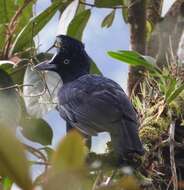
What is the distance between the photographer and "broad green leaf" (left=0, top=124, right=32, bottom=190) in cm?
Answer: 23

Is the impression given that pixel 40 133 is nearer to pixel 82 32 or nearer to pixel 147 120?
pixel 147 120

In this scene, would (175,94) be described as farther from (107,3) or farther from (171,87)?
(107,3)

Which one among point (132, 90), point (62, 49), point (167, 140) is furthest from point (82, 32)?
point (167, 140)

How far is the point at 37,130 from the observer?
6.22ft

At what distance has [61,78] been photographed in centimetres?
222

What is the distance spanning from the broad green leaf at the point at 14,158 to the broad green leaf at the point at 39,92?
149 cm

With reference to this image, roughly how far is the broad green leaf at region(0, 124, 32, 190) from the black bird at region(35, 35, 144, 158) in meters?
1.22

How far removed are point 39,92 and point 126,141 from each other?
495 millimetres

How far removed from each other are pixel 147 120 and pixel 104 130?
0.37 metres

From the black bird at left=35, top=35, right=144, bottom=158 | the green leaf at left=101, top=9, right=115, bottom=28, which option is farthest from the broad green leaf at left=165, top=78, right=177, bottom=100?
the green leaf at left=101, top=9, right=115, bottom=28

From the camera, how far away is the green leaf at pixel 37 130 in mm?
1771

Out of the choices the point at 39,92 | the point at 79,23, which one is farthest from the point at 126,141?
the point at 79,23

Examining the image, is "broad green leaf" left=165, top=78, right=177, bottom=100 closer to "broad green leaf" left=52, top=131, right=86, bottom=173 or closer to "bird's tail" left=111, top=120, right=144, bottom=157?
"bird's tail" left=111, top=120, right=144, bottom=157

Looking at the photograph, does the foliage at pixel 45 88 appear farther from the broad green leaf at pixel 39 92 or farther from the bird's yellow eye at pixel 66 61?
the bird's yellow eye at pixel 66 61
